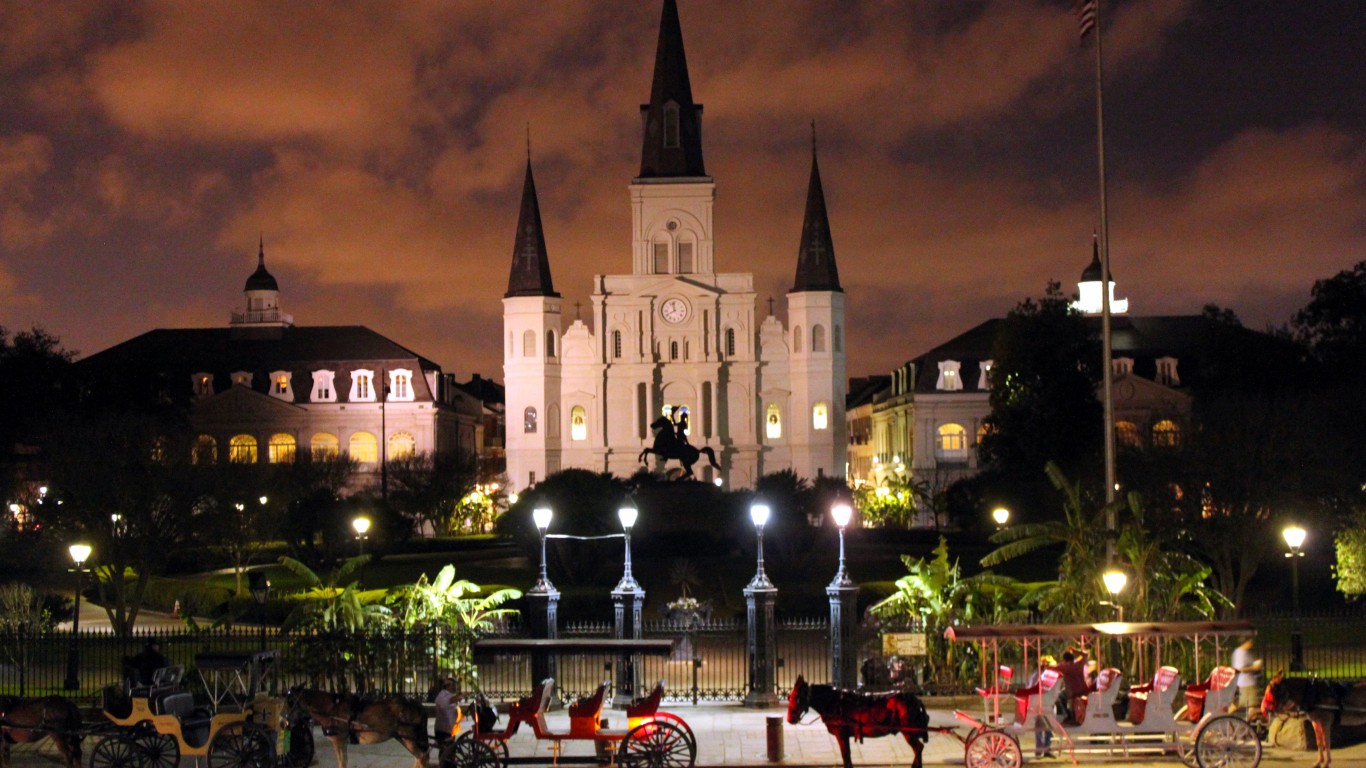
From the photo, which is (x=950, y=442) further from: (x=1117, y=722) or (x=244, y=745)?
(x=244, y=745)

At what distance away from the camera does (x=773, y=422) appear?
10025 centimetres

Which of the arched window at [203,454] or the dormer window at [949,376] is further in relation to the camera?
the dormer window at [949,376]

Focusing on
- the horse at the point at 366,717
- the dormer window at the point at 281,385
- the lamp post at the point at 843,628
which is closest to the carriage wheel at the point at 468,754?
the horse at the point at 366,717

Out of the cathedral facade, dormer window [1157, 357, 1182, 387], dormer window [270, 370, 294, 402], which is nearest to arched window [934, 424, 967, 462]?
the cathedral facade

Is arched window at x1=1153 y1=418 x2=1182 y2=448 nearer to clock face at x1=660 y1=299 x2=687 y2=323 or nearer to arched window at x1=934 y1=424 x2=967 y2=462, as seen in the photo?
arched window at x1=934 y1=424 x2=967 y2=462

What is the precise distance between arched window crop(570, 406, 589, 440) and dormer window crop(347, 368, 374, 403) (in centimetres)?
1309

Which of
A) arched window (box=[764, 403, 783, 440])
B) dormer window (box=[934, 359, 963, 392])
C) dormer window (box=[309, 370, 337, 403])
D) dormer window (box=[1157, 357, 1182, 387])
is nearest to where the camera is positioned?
dormer window (box=[1157, 357, 1182, 387])

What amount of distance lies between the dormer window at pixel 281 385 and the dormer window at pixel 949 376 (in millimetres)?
40374

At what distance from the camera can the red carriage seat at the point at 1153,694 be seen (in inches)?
693

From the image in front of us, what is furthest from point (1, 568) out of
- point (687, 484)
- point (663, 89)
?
point (663, 89)

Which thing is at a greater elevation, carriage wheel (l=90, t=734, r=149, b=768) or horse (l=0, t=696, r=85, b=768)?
horse (l=0, t=696, r=85, b=768)

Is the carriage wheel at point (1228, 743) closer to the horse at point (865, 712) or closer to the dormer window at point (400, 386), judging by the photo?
the horse at point (865, 712)

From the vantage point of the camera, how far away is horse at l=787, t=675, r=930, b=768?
16953 mm

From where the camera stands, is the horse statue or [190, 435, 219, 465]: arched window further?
the horse statue
